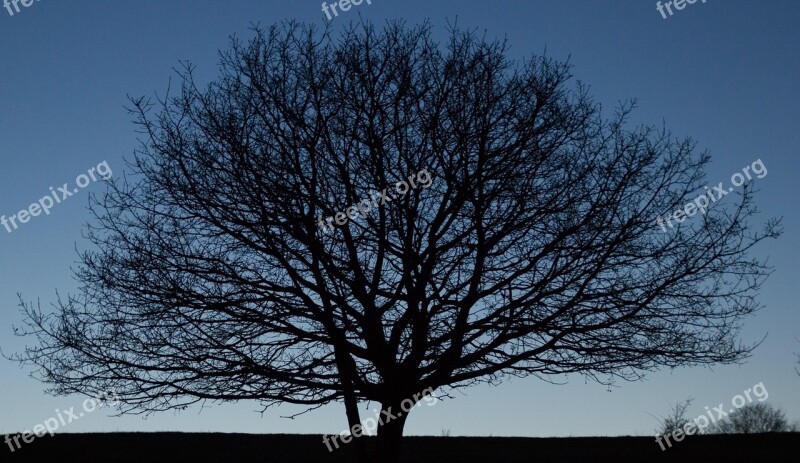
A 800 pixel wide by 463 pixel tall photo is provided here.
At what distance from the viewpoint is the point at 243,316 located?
34.8ft

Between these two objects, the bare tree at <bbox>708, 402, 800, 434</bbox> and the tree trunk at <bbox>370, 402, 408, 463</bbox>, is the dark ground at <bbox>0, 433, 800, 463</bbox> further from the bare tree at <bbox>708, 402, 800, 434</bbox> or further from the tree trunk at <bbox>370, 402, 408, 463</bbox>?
the bare tree at <bbox>708, 402, 800, 434</bbox>

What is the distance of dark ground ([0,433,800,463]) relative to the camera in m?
15.5

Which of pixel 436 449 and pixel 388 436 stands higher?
pixel 388 436

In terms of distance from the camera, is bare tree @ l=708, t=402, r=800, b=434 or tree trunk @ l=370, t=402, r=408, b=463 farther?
bare tree @ l=708, t=402, r=800, b=434

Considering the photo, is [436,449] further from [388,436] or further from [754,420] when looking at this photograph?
[754,420]

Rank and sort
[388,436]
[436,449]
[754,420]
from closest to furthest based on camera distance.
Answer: [388,436] < [436,449] < [754,420]

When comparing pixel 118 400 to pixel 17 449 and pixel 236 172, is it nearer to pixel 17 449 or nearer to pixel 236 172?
pixel 236 172

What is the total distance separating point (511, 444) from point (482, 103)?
10626 mm

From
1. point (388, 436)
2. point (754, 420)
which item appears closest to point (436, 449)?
point (388, 436)

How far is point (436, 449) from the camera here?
17.8 metres

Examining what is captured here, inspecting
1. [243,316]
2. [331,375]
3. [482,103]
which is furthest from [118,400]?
[482,103]

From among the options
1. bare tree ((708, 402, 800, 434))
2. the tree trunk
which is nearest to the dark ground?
the tree trunk

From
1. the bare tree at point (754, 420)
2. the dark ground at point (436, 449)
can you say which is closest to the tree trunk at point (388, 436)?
the dark ground at point (436, 449)

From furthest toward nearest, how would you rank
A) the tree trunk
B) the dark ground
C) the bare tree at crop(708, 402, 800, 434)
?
1. the bare tree at crop(708, 402, 800, 434)
2. the dark ground
3. the tree trunk
